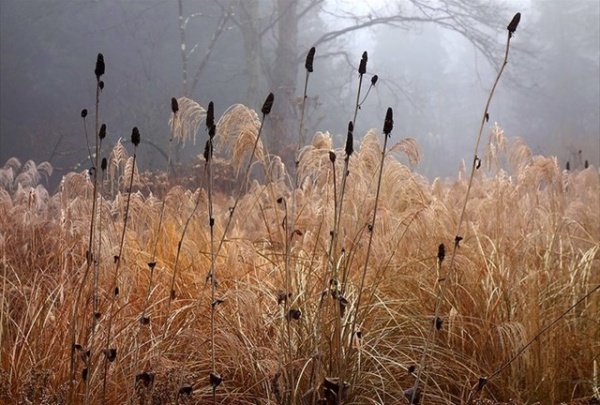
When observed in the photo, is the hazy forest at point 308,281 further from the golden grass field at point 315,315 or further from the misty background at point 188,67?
the misty background at point 188,67

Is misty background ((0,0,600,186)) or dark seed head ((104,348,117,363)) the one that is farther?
misty background ((0,0,600,186))

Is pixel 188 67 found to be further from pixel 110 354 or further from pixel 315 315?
pixel 110 354

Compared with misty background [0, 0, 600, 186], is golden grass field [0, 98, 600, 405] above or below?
below

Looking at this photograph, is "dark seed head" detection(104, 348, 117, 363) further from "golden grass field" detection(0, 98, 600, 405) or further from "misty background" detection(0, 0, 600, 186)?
"misty background" detection(0, 0, 600, 186)

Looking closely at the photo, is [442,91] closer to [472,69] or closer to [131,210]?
[472,69]

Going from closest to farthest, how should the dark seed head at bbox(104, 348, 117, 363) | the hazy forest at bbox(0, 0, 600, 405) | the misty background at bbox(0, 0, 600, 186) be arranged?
the dark seed head at bbox(104, 348, 117, 363) → the hazy forest at bbox(0, 0, 600, 405) → the misty background at bbox(0, 0, 600, 186)

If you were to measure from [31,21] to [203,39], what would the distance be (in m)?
3.72

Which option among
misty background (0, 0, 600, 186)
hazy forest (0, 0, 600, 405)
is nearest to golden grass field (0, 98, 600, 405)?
hazy forest (0, 0, 600, 405)

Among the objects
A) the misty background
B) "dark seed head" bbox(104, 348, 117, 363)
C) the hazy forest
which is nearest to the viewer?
"dark seed head" bbox(104, 348, 117, 363)

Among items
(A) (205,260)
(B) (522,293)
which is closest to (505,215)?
(B) (522,293)

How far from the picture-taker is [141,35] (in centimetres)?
1673

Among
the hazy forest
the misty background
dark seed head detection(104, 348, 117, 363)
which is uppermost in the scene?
the misty background

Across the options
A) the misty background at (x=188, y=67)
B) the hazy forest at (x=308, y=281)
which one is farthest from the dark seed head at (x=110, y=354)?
the misty background at (x=188, y=67)

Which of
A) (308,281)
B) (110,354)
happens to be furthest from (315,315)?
(110,354)
